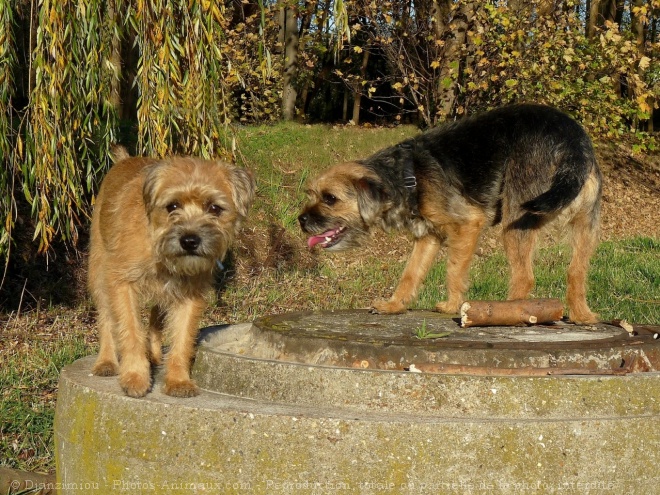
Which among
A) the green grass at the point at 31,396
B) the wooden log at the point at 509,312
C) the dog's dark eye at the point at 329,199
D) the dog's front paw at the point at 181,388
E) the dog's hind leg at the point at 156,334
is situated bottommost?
the green grass at the point at 31,396

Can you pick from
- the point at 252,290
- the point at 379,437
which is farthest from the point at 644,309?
the point at 379,437

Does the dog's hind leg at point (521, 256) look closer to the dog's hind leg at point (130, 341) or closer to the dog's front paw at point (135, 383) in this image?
the dog's hind leg at point (130, 341)

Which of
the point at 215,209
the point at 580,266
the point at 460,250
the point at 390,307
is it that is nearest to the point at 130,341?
the point at 215,209

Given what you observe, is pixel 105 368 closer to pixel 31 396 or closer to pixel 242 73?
pixel 31 396

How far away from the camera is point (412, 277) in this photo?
6.10m

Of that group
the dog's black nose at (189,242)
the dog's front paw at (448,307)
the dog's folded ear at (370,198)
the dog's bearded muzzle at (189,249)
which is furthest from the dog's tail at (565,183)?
the dog's black nose at (189,242)

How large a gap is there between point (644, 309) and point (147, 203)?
20.0 feet

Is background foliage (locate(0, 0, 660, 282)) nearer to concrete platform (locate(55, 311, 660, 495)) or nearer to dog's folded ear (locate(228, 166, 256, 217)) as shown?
dog's folded ear (locate(228, 166, 256, 217))

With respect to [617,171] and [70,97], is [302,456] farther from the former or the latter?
[617,171]

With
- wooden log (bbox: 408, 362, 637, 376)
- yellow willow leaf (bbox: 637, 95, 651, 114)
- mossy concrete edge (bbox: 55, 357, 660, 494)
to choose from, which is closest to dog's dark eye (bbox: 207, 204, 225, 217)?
mossy concrete edge (bbox: 55, 357, 660, 494)

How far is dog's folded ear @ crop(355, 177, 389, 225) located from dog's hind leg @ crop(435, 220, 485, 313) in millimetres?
514

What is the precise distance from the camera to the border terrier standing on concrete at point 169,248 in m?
4.41

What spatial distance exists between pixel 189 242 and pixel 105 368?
34.1 inches

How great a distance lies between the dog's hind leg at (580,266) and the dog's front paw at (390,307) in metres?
1.07
